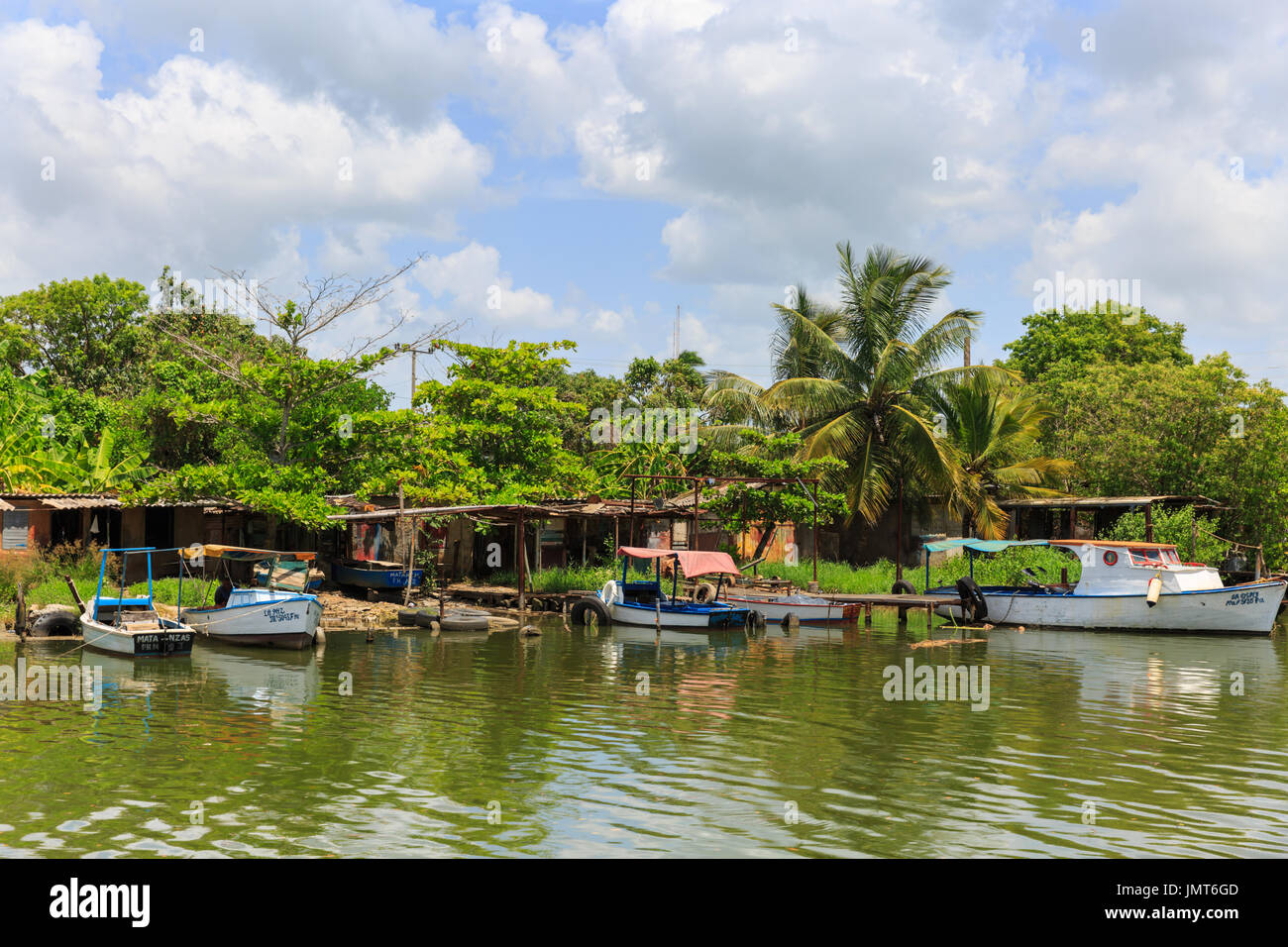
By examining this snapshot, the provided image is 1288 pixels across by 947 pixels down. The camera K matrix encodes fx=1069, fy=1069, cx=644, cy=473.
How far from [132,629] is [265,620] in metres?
2.83

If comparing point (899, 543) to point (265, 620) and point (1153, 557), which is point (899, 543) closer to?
point (1153, 557)

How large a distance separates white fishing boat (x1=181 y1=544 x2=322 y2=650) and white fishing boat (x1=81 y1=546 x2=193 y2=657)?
1.55m

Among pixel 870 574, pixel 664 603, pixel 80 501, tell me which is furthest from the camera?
pixel 870 574

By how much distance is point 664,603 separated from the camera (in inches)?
1182

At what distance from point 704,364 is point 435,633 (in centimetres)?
2440

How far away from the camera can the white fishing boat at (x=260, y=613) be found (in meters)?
23.6

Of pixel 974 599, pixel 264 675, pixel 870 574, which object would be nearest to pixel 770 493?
pixel 870 574

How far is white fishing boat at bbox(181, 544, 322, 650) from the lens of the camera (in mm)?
23578

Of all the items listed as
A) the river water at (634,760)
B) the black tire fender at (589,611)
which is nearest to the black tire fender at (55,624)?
the river water at (634,760)

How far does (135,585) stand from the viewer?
27.9 m

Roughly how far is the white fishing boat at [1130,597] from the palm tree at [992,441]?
668 cm
